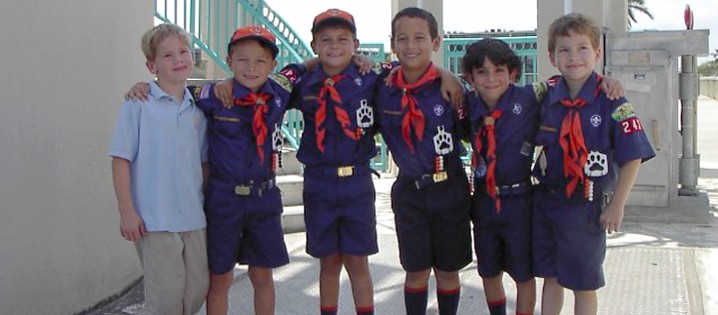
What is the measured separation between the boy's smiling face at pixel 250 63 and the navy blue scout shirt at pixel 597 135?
1249 mm

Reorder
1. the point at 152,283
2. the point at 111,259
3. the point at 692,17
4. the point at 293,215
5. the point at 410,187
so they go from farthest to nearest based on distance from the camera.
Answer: the point at 692,17
the point at 293,215
the point at 111,259
the point at 410,187
the point at 152,283

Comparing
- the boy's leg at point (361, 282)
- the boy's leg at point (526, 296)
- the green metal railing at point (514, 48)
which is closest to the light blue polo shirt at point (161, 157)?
the boy's leg at point (361, 282)

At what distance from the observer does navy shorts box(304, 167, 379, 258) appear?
3.50 meters

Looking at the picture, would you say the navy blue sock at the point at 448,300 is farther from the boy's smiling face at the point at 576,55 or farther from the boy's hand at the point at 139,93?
the boy's hand at the point at 139,93

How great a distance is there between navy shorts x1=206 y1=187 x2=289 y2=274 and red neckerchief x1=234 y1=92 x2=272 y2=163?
21 cm

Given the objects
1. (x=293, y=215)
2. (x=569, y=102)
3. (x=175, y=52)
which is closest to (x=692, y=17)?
(x=293, y=215)

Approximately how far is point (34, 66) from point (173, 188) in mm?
1034

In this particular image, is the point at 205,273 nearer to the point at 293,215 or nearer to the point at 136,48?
the point at 136,48

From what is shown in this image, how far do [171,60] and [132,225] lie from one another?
71 cm

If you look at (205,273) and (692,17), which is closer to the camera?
(205,273)

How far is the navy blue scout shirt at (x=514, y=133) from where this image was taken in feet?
11.2

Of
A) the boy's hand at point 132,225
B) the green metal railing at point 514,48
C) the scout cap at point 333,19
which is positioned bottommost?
the boy's hand at point 132,225

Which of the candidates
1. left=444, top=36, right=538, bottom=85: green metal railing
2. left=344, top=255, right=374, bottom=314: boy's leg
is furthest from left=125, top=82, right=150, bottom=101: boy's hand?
left=444, top=36, right=538, bottom=85: green metal railing

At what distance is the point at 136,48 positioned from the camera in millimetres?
4613
